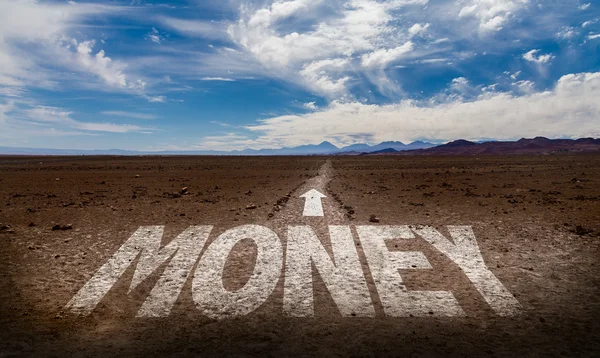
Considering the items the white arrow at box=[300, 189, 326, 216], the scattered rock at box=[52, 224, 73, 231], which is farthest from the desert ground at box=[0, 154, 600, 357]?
the white arrow at box=[300, 189, 326, 216]

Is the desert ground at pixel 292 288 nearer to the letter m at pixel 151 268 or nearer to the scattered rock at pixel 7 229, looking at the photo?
the scattered rock at pixel 7 229

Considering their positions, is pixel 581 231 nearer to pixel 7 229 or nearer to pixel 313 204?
pixel 313 204

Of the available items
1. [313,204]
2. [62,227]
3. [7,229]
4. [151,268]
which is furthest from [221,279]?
[313,204]

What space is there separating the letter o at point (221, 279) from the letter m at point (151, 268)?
1.23ft

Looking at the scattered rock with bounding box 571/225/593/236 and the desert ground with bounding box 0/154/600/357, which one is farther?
the scattered rock with bounding box 571/225/593/236

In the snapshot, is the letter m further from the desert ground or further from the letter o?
the letter o

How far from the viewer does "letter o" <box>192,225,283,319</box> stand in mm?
6770

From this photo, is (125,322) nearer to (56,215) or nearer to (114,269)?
(114,269)

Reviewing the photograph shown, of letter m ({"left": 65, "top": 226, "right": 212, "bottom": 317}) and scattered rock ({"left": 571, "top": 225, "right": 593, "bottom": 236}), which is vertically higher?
scattered rock ({"left": 571, "top": 225, "right": 593, "bottom": 236})

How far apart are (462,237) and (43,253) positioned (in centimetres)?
1132

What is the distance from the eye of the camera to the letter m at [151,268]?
6871 millimetres

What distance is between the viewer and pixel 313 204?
53.6 ft

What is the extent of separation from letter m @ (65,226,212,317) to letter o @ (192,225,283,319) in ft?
1.23

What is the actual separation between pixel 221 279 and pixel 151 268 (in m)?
1.80
